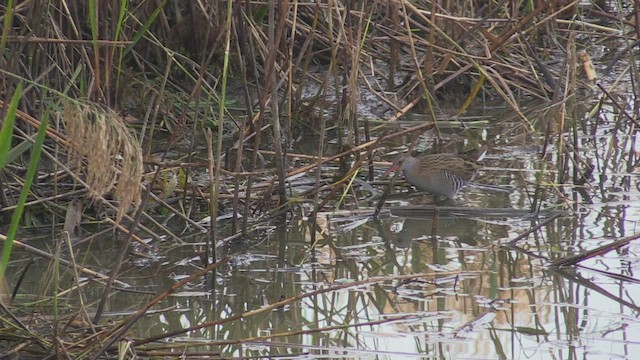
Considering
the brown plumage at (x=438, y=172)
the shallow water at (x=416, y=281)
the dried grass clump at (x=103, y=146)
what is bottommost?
the shallow water at (x=416, y=281)

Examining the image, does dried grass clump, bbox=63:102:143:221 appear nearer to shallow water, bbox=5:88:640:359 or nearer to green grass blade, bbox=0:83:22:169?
green grass blade, bbox=0:83:22:169

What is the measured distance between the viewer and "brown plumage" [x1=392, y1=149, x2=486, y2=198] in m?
5.57

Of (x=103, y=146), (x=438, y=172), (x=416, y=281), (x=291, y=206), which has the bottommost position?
(x=416, y=281)

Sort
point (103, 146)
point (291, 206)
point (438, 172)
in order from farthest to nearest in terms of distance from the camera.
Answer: point (438, 172)
point (291, 206)
point (103, 146)

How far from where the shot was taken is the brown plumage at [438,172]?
5570mm

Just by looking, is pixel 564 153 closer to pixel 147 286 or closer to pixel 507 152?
pixel 507 152

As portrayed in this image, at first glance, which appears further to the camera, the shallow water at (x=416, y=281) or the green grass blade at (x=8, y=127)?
the shallow water at (x=416, y=281)

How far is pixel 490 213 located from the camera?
525cm

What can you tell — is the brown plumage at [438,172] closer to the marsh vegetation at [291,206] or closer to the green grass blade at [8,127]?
the marsh vegetation at [291,206]

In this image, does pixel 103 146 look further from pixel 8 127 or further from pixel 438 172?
pixel 438 172

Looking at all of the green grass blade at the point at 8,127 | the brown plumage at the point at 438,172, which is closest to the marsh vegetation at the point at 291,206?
the green grass blade at the point at 8,127

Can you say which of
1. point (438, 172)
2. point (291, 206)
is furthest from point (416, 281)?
point (438, 172)

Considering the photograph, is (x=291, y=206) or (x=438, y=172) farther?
(x=438, y=172)

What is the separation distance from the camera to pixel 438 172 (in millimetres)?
5586
